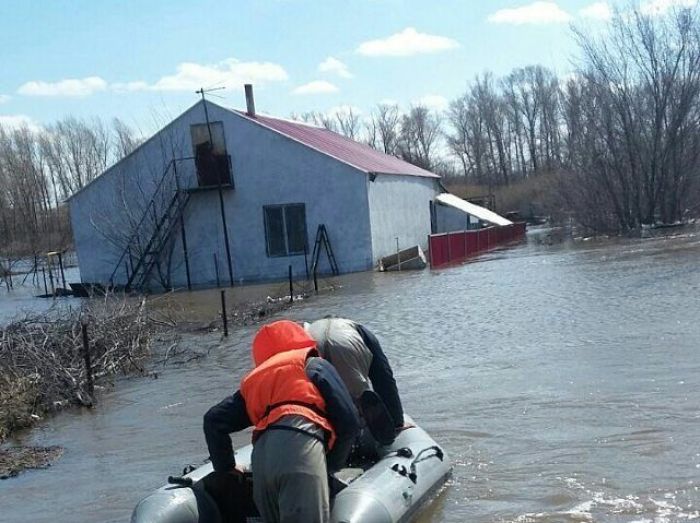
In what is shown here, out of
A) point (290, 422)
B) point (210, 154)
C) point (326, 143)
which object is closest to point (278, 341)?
point (290, 422)

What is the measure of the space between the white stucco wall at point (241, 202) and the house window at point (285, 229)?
19cm

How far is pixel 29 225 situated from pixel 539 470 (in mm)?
63361

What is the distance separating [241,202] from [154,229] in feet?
10.3

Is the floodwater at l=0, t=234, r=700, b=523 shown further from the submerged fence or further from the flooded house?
the submerged fence

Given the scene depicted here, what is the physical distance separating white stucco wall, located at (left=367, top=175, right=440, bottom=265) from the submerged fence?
168cm

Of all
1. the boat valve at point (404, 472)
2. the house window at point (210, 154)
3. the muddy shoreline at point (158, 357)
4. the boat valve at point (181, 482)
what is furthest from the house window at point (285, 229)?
the boat valve at point (181, 482)

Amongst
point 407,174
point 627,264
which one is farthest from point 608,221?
point 627,264

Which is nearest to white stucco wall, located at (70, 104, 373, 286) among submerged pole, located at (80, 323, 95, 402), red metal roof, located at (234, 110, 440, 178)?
red metal roof, located at (234, 110, 440, 178)

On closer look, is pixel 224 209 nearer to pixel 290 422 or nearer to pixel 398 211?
pixel 398 211

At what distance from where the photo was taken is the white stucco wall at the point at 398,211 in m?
26.9

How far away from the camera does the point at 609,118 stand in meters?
36.6

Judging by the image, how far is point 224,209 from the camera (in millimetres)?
26672

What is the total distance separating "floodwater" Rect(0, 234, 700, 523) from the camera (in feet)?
20.6

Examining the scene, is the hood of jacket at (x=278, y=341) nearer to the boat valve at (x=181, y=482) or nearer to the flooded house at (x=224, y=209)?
the boat valve at (x=181, y=482)
